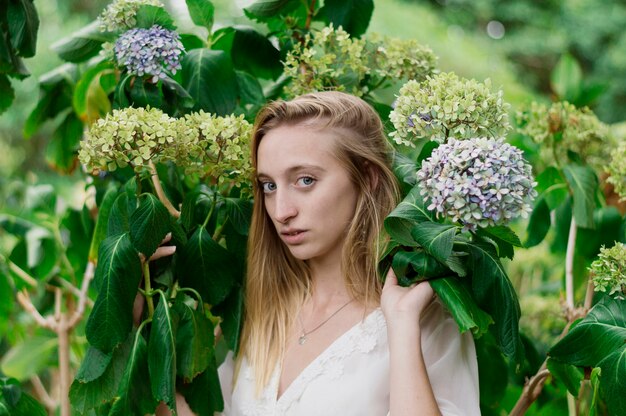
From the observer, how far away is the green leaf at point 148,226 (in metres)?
1.44

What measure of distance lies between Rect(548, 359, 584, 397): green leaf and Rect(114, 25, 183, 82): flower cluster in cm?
95

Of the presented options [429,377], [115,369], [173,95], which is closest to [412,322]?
[429,377]

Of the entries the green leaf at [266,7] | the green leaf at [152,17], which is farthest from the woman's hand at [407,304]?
the green leaf at [266,7]

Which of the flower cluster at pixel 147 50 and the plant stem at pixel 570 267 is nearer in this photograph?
the flower cluster at pixel 147 50

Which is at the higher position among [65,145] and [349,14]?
[65,145]

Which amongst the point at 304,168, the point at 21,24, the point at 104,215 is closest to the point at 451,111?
the point at 304,168

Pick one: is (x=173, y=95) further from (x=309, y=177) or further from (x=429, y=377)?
(x=429, y=377)

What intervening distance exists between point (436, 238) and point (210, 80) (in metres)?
0.71

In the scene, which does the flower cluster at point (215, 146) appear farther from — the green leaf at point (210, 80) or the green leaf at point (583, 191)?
the green leaf at point (583, 191)

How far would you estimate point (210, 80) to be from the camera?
1758mm

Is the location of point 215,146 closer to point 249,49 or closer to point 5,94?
point 249,49

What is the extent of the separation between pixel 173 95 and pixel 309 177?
1.22ft

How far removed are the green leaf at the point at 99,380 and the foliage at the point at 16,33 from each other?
2.22ft

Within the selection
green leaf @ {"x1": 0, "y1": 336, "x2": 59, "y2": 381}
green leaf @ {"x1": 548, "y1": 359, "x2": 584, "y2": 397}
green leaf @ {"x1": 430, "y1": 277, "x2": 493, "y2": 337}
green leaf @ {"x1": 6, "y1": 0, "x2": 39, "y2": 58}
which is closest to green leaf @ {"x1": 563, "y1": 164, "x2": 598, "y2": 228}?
green leaf @ {"x1": 548, "y1": 359, "x2": 584, "y2": 397}
